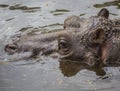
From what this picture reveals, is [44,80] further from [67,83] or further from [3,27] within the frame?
[3,27]

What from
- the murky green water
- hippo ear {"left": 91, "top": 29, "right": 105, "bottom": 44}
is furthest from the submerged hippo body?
the murky green water

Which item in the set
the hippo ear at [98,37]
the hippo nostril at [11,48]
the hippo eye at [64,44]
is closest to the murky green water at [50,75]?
the hippo nostril at [11,48]

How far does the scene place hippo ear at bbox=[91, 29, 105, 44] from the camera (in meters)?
8.10

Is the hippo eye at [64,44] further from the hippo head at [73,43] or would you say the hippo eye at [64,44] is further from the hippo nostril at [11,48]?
the hippo nostril at [11,48]

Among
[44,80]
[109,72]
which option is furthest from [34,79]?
[109,72]

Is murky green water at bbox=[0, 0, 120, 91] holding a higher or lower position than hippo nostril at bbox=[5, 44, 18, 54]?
lower

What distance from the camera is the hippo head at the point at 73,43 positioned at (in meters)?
8.23

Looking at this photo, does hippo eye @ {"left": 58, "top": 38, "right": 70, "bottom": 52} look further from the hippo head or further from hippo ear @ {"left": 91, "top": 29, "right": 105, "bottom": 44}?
hippo ear @ {"left": 91, "top": 29, "right": 105, "bottom": 44}

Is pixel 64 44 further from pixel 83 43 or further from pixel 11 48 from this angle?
pixel 11 48

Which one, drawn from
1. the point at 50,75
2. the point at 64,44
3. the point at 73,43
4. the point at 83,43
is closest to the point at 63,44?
the point at 64,44

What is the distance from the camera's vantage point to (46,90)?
7852 millimetres

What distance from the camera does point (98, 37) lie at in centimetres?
816

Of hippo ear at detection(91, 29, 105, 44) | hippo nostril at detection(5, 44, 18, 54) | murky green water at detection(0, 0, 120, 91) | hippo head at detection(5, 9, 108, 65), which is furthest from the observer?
hippo nostril at detection(5, 44, 18, 54)

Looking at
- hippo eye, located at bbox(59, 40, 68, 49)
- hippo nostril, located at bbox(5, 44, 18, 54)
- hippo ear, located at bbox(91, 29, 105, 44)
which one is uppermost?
hippo ear, located at bbox(91, 29, 105, 44)
